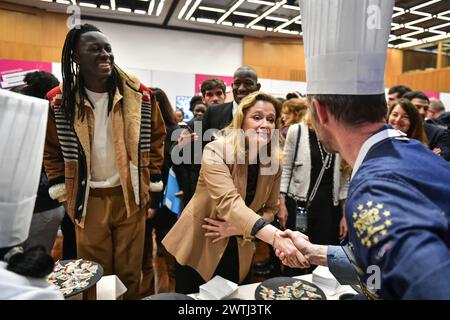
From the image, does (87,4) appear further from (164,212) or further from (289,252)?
(289,252)

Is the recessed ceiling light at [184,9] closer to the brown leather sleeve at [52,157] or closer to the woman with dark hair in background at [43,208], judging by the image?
the woman with dark hair in background at [43,208]

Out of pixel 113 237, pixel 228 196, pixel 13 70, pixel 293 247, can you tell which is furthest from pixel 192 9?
pixel 293 247

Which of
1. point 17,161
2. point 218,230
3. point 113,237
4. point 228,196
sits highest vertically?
point 17,161

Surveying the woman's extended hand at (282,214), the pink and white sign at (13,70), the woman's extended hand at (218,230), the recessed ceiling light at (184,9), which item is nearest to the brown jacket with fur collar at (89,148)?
the woman's extended hand at (218,230)

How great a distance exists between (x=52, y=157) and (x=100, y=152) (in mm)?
265

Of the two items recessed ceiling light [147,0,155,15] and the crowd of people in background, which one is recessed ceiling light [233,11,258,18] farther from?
the crowd of people in background

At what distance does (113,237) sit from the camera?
1773mm

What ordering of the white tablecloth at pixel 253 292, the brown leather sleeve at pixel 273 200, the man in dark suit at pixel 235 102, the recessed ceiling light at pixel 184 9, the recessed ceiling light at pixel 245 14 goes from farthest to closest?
the recessed ceiling light at pixel 245 14
the recessed ceiling light at pixel 184 9
the man in dark suit at pixel 235 102
the brown leather sleeve at pixel 273 200
the white tablecloth at pixel 253 292

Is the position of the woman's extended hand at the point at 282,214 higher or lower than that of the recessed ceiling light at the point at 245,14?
lower

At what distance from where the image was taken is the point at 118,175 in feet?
5.69

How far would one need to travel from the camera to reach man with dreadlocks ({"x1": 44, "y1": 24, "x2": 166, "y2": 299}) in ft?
5.36

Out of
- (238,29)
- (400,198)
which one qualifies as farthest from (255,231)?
(238,29)

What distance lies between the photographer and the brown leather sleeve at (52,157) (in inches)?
67.1

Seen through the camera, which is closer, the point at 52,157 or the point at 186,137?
the point at 52,157
